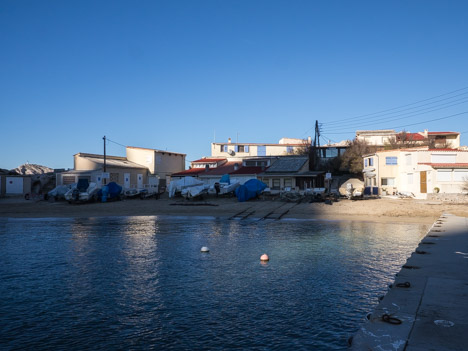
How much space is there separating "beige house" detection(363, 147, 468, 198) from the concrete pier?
33779 millimetres

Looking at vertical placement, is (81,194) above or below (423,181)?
below

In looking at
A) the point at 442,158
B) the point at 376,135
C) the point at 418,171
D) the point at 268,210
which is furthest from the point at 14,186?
the point at 376,135

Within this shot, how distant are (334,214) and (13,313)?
28.7m

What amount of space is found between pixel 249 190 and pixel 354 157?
27.5 meters

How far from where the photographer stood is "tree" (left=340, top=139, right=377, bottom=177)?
6325cm

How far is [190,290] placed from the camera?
1080cm

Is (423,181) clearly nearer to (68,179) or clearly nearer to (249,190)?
(249,190)

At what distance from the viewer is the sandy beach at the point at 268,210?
32.1 m

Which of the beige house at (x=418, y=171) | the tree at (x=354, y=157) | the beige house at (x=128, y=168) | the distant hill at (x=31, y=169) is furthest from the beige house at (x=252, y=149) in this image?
the distant hill at (x=31, y=169)

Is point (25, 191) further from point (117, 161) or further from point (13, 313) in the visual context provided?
point (13, 313)

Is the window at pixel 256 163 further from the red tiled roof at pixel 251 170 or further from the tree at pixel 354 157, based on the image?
the tree at pixel 354 157

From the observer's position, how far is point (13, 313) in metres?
9.02

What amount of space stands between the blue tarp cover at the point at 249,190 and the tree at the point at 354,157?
2397 cm

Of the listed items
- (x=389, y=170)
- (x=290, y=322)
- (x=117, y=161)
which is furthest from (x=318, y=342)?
(x=117, y=161)
